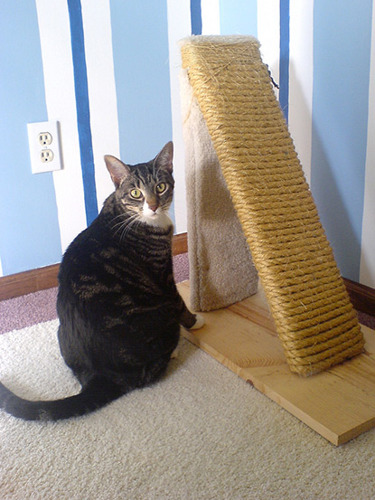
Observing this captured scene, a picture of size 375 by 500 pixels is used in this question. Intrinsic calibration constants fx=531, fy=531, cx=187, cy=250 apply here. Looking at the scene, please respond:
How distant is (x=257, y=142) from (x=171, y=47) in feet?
2.45

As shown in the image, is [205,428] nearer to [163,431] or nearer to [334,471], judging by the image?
[163,431]

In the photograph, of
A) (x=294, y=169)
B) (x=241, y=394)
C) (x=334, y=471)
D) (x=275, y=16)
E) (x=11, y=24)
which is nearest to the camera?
(x=334, y=471)

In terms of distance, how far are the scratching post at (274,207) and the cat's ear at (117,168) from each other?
23 cm

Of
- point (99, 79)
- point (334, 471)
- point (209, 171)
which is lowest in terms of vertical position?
point (334, 471)

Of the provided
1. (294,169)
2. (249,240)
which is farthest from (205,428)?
(294,169)

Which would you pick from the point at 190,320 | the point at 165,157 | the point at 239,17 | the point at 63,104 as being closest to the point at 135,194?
the point at 165,157

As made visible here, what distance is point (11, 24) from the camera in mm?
1575

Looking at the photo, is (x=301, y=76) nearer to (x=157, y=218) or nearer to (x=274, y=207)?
(x=274, y=207)

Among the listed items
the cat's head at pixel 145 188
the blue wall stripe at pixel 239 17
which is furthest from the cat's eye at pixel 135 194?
the blue wall stripe at pixel 239 17

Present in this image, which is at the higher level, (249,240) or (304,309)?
(249,240)

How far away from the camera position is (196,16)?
1896 millimetres

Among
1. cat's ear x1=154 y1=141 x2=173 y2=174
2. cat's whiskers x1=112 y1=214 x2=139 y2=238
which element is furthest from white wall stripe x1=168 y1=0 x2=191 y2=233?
cat's whiskers x1=112 y1=214 x2=139 y2=238

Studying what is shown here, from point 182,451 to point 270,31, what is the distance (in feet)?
4.35

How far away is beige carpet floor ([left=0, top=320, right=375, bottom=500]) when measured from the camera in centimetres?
97
